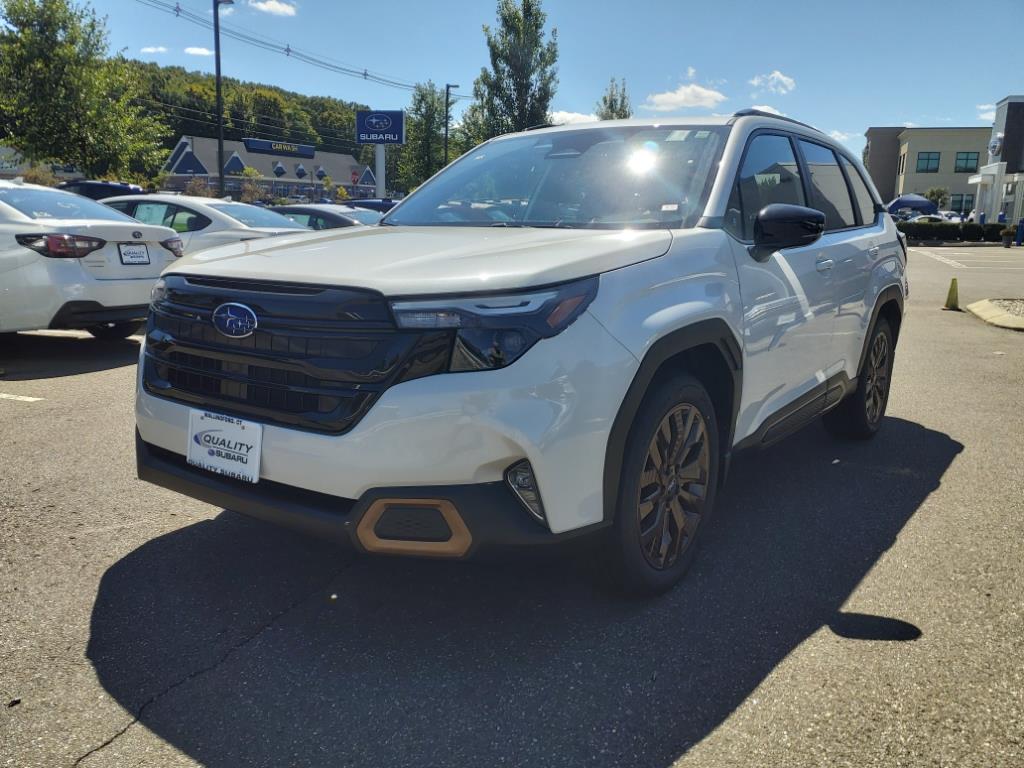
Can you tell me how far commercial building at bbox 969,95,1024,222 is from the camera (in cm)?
5497

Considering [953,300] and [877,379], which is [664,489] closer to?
[877,379]

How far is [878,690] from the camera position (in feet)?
8.32

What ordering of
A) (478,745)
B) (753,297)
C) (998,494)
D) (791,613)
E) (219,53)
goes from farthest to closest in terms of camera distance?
(219,53) < (998,494) < (753,297) < (791,613) < (478,745)

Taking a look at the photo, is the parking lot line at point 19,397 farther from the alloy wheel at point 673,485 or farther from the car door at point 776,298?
the car door at point 776,298

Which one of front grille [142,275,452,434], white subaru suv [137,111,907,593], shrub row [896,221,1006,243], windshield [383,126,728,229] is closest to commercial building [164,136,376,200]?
shrub row [896,221,1006,243]

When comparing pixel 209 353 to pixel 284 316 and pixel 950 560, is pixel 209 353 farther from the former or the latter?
pixel 950 560

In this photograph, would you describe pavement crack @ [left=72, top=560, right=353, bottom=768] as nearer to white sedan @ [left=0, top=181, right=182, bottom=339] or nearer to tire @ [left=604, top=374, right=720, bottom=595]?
tire @ [left=604, top=374, right=720, bottom=595]

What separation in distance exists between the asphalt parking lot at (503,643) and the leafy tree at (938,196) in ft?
260

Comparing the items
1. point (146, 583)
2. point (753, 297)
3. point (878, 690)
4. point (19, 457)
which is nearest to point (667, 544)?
point (878, 690)

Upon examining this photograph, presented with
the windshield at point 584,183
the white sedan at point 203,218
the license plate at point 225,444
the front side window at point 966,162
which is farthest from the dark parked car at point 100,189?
the front side window at point 966,162

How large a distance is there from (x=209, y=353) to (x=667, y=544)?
1.75 meters

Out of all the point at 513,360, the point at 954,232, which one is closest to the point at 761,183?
the point at 513,360

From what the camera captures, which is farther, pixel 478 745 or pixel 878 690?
pixel 878 690

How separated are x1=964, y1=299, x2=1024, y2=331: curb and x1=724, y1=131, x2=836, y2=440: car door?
8.31 m
